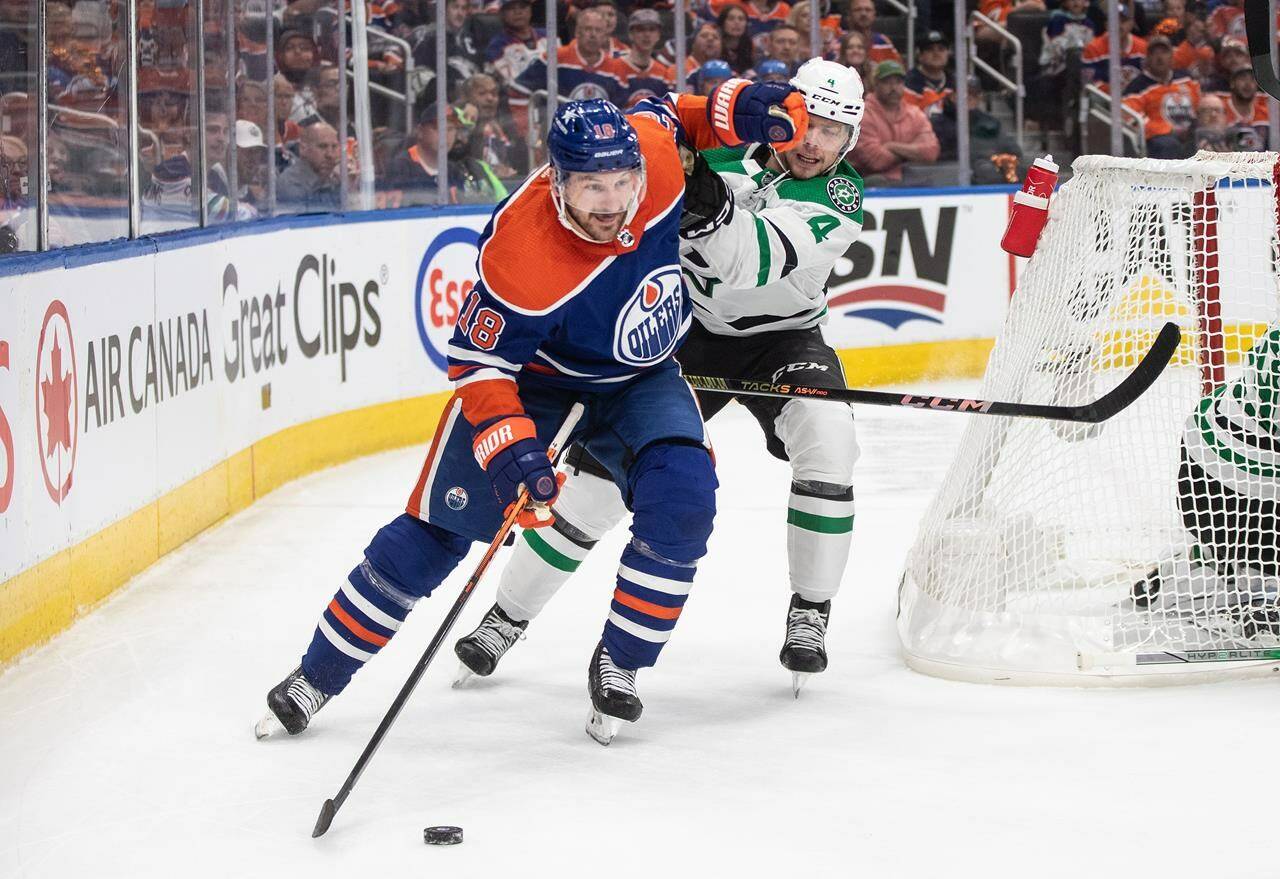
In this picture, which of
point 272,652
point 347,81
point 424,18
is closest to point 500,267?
point 272,652

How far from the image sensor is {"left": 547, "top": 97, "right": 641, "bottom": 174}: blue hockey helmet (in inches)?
102

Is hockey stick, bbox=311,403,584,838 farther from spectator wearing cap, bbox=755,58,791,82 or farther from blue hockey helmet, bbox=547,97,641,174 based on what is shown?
spectator wearing cap, bbox=755,58,791,82

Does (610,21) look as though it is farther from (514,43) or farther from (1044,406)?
(1044,406)

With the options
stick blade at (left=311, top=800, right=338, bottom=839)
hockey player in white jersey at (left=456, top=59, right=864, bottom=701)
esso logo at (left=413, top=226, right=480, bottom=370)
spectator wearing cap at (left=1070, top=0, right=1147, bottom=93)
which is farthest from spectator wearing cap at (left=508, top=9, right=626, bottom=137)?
stick blade at (left=311, top=800, right=338, bottom=839)

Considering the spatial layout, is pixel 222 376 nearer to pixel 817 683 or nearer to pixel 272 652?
pixel 272 652

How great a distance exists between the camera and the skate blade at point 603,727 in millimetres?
2873

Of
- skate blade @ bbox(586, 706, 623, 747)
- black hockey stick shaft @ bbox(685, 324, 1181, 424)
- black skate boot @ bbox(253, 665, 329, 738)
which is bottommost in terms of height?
skate blade @ bbox(586, 706, 623, 747)

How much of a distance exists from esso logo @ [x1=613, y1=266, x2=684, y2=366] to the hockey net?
85cm

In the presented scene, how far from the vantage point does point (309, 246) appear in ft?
18.1

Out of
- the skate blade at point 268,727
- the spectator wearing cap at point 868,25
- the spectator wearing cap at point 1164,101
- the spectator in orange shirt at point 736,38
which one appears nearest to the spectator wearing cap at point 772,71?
the spectator in orange shirt at point 736,38

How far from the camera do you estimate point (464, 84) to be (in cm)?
696

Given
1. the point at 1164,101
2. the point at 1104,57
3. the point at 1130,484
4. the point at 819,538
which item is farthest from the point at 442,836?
the point at 1164,101

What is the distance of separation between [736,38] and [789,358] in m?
4.69

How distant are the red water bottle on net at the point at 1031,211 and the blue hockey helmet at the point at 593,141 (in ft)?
4.08
